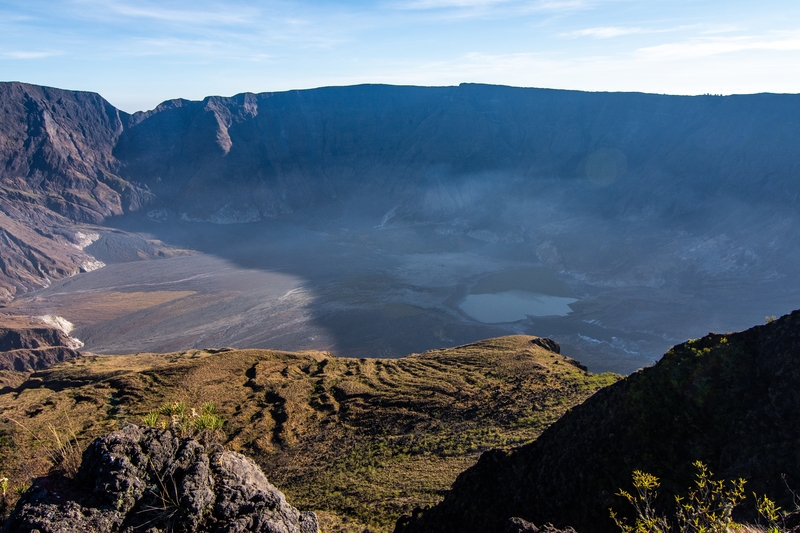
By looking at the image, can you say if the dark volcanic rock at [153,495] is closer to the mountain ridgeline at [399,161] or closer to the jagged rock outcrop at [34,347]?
the jagged rock outcrop at [34,347]

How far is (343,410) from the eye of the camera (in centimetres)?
2984

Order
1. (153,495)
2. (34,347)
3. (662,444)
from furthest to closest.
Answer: (34,347) → (662,444) → (153,495)

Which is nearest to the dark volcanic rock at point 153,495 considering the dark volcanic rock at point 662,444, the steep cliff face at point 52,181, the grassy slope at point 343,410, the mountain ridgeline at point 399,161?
the dark volcanic rock at point 662,444

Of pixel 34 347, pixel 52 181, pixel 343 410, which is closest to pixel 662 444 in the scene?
pixel 343 410

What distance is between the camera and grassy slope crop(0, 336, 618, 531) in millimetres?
21141

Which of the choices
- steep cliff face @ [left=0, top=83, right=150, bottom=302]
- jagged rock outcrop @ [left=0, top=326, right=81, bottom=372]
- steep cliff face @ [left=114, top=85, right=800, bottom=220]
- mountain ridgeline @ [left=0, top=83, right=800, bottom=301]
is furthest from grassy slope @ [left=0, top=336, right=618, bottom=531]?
steep cliff face @ [left=114, top=85, right=800, bottom=220]

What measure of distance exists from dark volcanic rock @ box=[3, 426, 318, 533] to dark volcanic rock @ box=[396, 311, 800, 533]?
5.49 meters

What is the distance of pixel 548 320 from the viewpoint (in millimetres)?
77812

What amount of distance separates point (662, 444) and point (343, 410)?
64.7 feet

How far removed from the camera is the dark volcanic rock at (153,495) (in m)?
9.06

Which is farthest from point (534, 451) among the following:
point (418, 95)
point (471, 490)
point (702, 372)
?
point (418, 95)

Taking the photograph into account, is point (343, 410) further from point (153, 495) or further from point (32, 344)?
point (32, 344)

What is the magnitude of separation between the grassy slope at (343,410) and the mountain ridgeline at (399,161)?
235 ft

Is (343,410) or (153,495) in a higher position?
(153,495)
